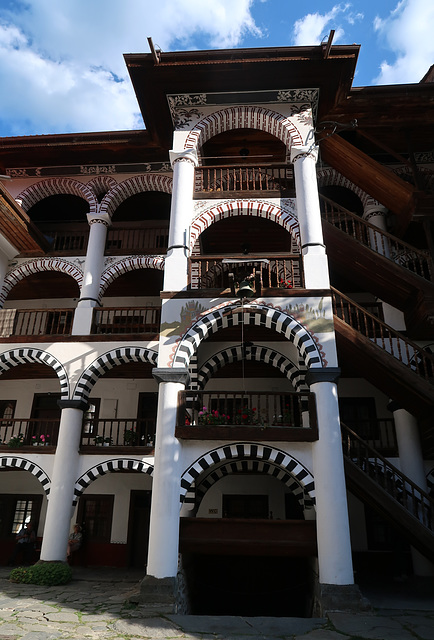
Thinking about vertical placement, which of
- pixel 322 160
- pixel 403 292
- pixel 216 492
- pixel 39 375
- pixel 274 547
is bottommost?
pixel 274 547

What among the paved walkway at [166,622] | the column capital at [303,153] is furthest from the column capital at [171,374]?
the column capital at [303,153]

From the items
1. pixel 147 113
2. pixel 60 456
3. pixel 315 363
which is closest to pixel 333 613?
pixel 315 363

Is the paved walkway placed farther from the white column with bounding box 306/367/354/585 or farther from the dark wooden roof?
the dark wooden roof

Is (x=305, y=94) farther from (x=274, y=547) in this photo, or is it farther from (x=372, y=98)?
(x=274, y=547)

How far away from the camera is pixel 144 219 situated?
552 inches

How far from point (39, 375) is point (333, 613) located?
10035 millimetres

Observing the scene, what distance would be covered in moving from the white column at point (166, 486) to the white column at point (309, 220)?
3216 millimetres

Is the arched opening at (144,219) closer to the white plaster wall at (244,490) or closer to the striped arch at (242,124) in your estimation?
the striped arch at (242,124)

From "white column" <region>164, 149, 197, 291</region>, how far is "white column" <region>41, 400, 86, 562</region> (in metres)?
3.64

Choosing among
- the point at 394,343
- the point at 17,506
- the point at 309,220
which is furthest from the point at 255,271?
the point at 17,506

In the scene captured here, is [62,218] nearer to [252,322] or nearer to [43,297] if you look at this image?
[43,297]

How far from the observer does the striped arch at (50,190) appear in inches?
496

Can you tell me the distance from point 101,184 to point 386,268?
7852mm

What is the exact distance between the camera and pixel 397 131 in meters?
11.7
